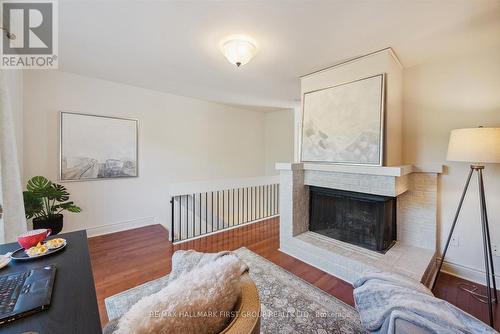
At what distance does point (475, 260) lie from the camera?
2.29 meters

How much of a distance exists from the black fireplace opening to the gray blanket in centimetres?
115

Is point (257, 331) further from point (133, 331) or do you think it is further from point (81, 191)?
point (81, 191)

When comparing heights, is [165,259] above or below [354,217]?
below

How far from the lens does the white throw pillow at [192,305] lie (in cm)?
61

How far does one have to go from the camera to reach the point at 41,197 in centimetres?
258

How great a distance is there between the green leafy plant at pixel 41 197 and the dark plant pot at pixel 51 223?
0.04 m

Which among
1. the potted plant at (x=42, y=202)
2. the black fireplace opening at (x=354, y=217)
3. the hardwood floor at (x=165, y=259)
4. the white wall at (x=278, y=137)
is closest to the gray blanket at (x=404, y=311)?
the hardwood floor at (x=165, y=259)

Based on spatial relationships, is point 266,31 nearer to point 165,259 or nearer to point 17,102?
point 165,259

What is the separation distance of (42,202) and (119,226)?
3.69 feet

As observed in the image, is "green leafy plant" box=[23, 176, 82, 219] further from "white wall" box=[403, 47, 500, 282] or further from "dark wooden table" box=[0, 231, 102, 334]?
"white wall" box=[403, 47, 500, 282]

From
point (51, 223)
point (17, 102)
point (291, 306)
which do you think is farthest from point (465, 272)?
point (17, 102)

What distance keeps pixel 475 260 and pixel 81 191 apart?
5.11m

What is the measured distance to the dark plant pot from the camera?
2596mm

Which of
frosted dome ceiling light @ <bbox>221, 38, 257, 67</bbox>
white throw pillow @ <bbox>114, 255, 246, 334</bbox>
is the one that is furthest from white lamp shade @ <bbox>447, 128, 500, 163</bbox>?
white throw pillow @ <bbox>114, 255, 246, 334</bbox>
